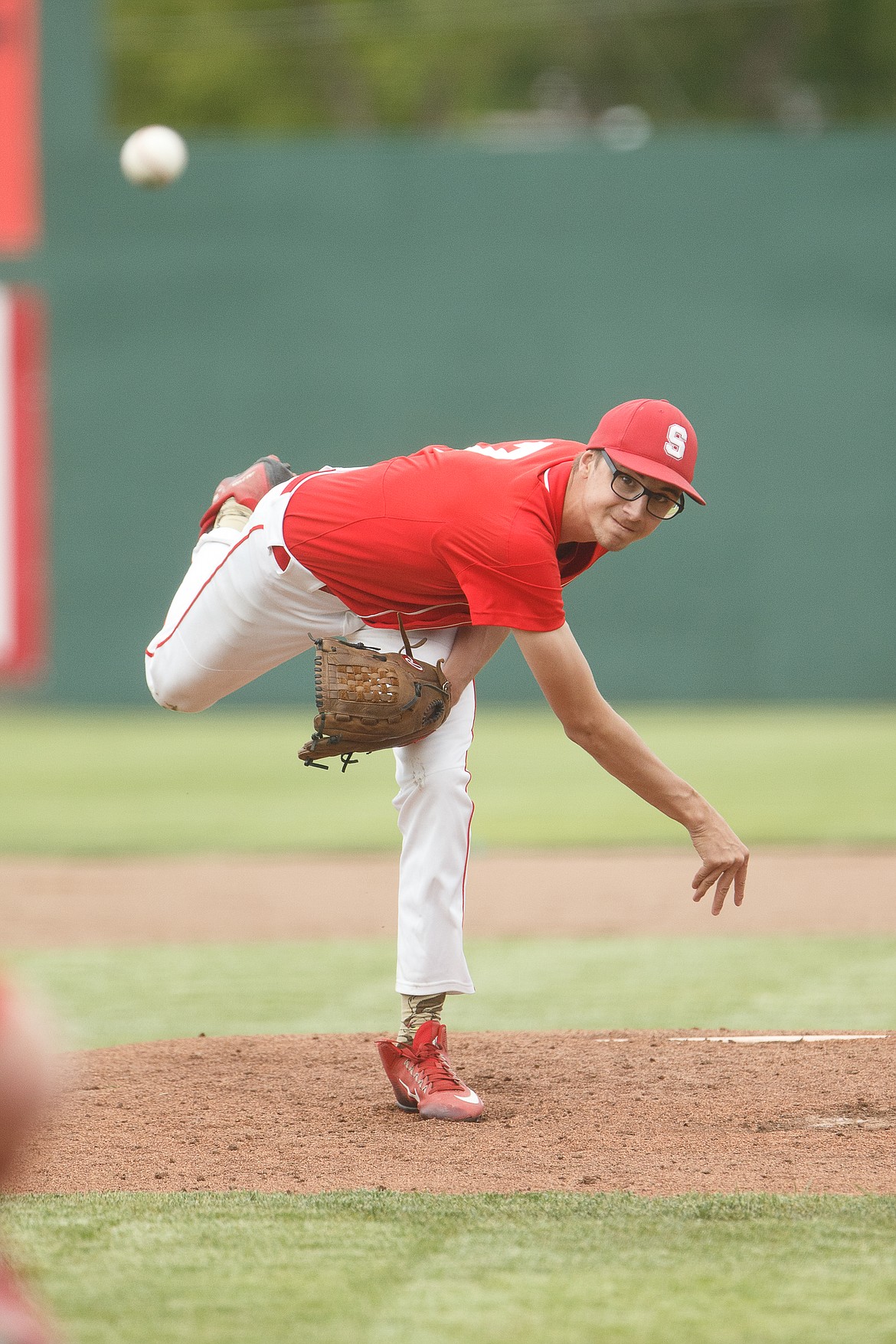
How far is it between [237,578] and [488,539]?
0.71 meters

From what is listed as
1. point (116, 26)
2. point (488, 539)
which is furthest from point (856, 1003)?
point (116, 26)

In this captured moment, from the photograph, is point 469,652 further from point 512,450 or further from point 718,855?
point 718,855

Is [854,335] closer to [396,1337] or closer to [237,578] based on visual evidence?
[237,578]

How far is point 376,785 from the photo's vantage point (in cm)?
1143

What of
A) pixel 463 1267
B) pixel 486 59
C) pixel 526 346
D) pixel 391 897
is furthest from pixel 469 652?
pixel 486 59

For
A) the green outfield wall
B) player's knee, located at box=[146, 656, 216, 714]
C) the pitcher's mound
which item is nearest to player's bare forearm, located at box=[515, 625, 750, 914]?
the pitcher's mound

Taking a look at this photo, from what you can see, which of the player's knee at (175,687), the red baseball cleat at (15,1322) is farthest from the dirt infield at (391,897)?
the red baseball cleat at (15,1322)

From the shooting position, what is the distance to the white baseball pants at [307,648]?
3.47m

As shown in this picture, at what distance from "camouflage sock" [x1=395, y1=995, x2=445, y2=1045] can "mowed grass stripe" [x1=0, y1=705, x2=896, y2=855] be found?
5.07 meters

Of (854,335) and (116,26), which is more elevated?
(116,26)

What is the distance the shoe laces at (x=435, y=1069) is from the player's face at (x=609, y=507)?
1.18 metres

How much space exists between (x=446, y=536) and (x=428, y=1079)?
3.84ft

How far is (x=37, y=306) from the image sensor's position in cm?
1584

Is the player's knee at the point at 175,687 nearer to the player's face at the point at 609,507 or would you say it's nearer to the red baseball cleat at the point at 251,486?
the red baseball cleat at the point at 251,486
